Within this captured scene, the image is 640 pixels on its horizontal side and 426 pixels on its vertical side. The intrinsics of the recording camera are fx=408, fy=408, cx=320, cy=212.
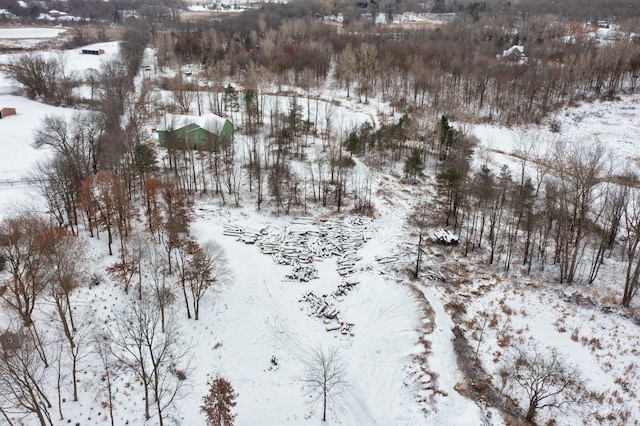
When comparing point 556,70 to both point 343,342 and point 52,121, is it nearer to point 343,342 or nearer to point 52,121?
point 343,342

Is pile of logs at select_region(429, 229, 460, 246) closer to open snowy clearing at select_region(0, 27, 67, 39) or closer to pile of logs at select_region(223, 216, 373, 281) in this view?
pile of logs at select_region(223, 216, 373, 281)

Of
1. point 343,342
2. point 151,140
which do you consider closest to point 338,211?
point 343,342

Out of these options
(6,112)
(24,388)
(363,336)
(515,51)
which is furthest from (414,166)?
(6,112)

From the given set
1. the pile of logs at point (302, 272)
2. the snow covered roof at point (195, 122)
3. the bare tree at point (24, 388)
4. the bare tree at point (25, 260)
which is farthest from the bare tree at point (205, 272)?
the snow covered roof at point (195, 122)

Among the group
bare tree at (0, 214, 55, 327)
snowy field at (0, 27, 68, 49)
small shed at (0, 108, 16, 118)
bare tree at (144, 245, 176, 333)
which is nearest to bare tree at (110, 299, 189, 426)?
bare tree at (144, 245, 176, 333)

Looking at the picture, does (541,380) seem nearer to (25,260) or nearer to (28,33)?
(25,260)

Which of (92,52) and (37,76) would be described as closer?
(37,76)
